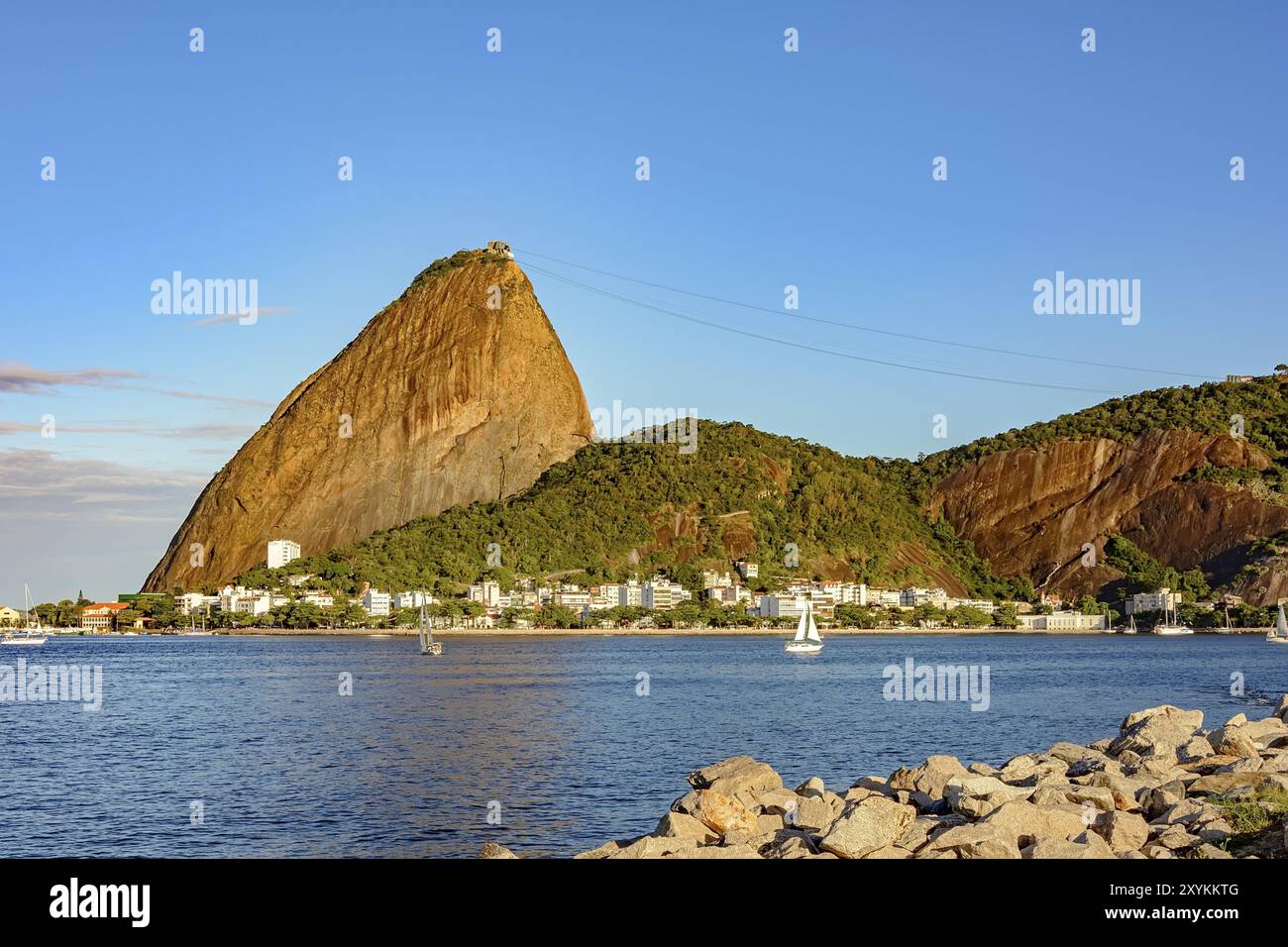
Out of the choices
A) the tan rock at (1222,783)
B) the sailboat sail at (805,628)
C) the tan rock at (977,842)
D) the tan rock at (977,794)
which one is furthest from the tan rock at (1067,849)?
the sailboat sail at (805,628)

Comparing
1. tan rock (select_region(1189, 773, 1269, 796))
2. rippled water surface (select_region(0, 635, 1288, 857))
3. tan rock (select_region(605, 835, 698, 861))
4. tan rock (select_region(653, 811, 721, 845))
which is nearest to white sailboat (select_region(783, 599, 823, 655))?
rippled water surface (select_region(0, 635, 1288, 857))

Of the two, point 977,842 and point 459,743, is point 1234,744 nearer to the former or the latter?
point 977,842

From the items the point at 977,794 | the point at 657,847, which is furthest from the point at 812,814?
the point at 657,847

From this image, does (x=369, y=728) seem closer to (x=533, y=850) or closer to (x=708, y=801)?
(x=533, y=850)

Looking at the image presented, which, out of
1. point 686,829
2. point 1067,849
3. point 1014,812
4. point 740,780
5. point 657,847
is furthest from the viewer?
point 740,780

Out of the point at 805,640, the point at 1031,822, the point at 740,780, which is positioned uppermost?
the point at 1031,822

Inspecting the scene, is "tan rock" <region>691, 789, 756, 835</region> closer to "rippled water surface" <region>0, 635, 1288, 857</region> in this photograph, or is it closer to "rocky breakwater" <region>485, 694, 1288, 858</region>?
"rocky breakwater" <region>485, 694, 1288, 858</region>

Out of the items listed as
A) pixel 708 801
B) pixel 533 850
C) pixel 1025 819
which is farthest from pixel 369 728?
pixel 1025 819

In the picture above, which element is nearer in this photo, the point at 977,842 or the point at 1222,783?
the point at 977,842
